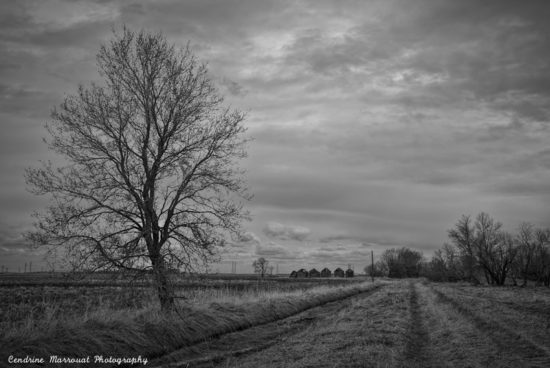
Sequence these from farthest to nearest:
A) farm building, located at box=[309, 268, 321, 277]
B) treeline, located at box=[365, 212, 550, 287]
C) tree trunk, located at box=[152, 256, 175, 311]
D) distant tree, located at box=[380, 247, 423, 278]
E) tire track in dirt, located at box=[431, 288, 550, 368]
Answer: farm building, located at box=[309, 268, 321, 277]
distant tree, located at box=[380, 247, 423, 278]
treeline, located at box=[365, 212, 550, 287]
tree trunk, located at box=[152, 256, 175, 311]
tire track in dirt, located at box=[431, 288, 550, 368]

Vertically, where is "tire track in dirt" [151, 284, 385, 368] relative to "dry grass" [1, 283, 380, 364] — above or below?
below

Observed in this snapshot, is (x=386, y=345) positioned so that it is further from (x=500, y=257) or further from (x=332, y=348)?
(x=500, y=257)

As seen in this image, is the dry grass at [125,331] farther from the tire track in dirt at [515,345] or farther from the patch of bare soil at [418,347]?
the tire track in dirt at [515,345]

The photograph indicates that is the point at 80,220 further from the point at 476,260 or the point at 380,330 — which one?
the point at 476,260

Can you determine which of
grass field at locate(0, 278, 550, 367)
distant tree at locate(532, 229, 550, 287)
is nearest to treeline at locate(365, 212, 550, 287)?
distant tree at locate(532, 229, 550, 287)

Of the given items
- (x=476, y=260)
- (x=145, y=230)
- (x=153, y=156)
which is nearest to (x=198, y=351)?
(x=145, y=230)

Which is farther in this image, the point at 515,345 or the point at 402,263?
the point at 402,263

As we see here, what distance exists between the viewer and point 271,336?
1345 cm

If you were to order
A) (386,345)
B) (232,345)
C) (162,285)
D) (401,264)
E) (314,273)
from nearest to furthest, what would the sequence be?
1. (386,345)
2. (232,345)
3. (162,285)
4. (401,264)
5. (314,273)

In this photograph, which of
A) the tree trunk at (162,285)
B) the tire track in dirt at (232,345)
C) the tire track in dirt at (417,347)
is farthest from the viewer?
the tree trunk at (162,285)

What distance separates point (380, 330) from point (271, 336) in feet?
12.4

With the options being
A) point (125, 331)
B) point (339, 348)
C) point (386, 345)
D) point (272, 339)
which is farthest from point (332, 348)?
point (125, 331)

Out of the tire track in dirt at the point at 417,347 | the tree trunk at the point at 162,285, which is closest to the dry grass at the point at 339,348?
the tire track in dirt at the point at 417,347

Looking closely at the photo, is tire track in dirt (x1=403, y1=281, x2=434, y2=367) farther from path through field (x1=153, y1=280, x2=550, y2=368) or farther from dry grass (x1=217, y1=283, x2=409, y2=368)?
dry grass (x1=217, y1=283, x2=409, y2=368)
